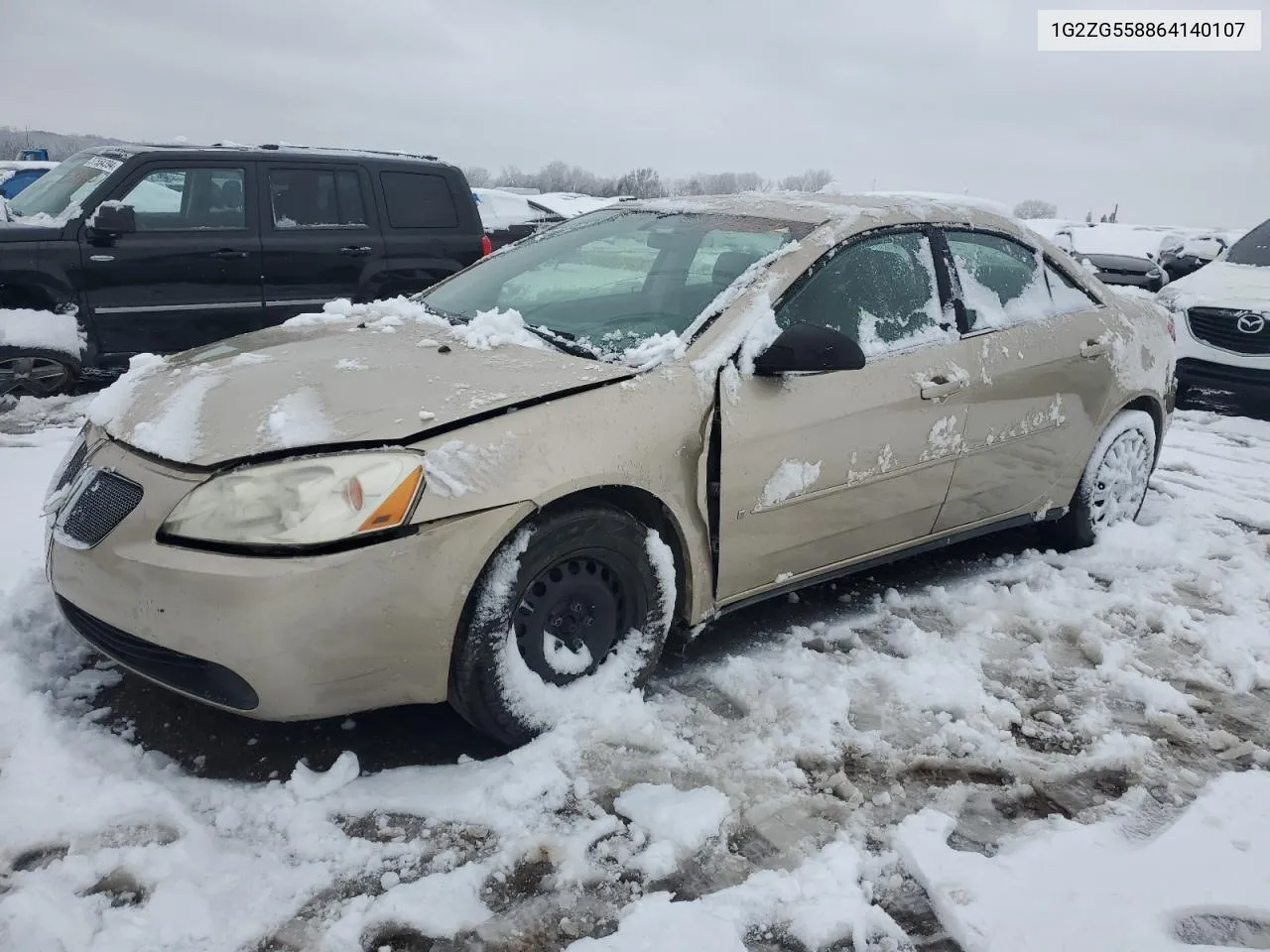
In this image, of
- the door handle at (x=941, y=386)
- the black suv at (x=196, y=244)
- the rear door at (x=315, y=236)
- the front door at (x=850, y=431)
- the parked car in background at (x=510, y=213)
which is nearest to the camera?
the front door at (x=850, y=431)

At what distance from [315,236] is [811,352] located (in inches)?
209

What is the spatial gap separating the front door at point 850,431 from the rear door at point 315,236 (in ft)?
15.9

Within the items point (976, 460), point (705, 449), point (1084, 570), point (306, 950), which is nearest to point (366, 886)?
point (306, 950)

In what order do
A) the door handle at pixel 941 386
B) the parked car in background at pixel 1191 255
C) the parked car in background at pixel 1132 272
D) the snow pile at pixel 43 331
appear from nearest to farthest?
the door handle at pixel 941 386 < the snow pile at pixel 43 331 < the parked car in background at pixel 1191 255 < the parked car in background at pixel 1132 272

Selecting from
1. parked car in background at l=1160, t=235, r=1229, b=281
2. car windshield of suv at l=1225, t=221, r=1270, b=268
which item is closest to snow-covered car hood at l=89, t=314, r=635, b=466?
car windshield of suv at l=1225, t=221, r=1270, b=268

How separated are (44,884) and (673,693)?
1773 millimetres

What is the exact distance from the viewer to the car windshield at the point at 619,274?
3.34 m

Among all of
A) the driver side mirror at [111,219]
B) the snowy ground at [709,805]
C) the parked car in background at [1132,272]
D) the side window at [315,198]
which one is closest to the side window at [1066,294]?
the snowy ground at [709,805]

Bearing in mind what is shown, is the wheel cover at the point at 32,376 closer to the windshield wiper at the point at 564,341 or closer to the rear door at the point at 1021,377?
the windshield wiper at the point at 564,341

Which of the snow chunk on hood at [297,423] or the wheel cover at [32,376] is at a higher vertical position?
the snow chunk on hood at [297,423]

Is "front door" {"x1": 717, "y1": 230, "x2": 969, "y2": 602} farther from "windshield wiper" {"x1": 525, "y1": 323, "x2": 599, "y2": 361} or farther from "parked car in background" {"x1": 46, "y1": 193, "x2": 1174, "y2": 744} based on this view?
"windshield wiper" {"x1": 525, "y1": 323, "x2": 599, "y2": 361}

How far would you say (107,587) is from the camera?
255 cm

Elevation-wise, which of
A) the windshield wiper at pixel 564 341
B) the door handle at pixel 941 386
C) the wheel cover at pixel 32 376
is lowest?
the wheel cover at pixel 32 376

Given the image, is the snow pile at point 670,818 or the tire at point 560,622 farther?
→ the tire at point 560,622
